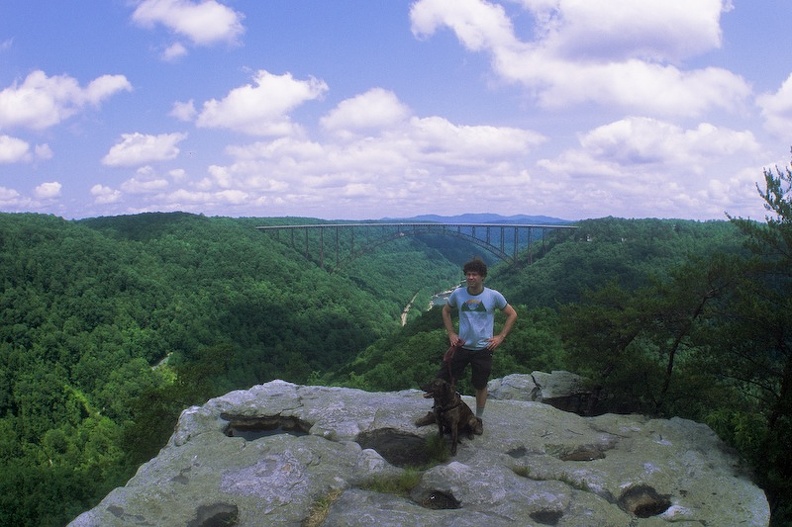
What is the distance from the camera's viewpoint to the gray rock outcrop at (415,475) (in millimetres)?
4957

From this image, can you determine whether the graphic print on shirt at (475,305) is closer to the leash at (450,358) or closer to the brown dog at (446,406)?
the leash at (450,358)

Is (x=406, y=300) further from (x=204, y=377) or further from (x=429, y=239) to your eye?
(x=204, y=377)

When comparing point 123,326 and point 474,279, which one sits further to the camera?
point 123,326

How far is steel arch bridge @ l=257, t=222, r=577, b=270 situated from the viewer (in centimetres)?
6531

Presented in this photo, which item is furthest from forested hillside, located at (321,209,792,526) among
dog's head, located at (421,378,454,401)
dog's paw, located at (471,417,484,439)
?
dog's head, located at (421,378,454,401)

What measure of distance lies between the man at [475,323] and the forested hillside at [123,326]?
1483 centimetres

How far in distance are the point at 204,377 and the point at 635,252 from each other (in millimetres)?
57804

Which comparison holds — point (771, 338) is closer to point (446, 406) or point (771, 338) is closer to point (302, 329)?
point (446, 406)

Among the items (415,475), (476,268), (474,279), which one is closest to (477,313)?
(474,279)

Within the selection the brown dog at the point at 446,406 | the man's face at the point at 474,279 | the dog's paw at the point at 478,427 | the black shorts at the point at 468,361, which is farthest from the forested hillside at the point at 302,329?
the man's face at the point at 474,279

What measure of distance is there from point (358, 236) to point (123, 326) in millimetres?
65385

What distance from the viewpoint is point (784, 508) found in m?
6.61

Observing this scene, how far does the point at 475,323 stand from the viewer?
6371 mm

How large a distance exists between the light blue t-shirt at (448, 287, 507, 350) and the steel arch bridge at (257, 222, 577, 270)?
175 feet
